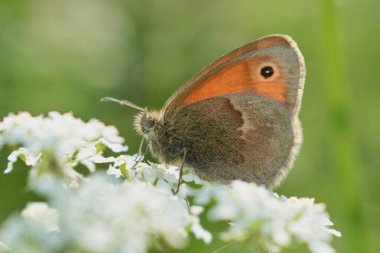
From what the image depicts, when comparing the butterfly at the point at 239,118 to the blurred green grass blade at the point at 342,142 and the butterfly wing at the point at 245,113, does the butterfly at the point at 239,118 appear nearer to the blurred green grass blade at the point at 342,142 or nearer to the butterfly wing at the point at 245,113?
the butterfly wing at the point at 245,113

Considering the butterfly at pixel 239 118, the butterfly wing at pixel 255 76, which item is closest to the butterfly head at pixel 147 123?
the butterfly at pixel 239 118

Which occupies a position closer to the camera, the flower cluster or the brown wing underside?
the flower cluster

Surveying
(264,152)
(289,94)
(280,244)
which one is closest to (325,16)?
(289,94)

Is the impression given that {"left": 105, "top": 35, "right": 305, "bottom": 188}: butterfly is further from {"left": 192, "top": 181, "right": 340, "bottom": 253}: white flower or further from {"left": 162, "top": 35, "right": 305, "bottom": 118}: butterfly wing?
{"left": 192, "top": 181, "right": 340, "bottom": 253}: white flower

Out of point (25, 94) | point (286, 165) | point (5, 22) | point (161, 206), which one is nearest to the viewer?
point (161, 206)

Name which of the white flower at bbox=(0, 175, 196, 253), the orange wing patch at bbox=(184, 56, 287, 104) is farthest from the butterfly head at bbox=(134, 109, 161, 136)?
the white flower at bbox=(0, 175, 196, 253)

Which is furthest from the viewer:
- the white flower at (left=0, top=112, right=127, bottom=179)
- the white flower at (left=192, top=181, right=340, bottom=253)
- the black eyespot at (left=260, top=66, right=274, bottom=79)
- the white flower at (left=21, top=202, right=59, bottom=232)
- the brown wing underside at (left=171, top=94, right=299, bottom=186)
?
the black eyespot at (left=260, top=66, right=274, bottom=79)

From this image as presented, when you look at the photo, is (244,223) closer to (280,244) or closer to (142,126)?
(280,244)
